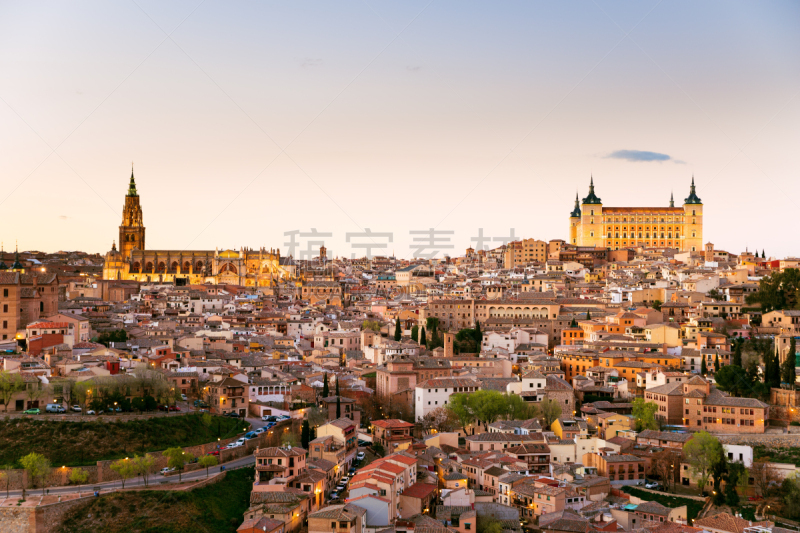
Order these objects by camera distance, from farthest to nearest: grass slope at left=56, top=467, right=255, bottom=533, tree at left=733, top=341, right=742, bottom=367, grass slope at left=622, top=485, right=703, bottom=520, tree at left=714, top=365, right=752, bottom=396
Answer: tree at left=733, top=341, right=742, bottom=367 → tree at left=714, top=365, right=752, bottom=396 → grass slope at left=622, top=485, right=703, bottom=520 → grass slope at left=56, top=467, right=255, bottom=533

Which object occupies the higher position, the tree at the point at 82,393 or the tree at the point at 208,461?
the tree at the point at 82,393

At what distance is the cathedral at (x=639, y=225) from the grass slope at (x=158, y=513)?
4706 centimetres

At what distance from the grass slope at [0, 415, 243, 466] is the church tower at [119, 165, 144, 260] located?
4740 cm

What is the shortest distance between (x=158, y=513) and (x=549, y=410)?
10556 mm

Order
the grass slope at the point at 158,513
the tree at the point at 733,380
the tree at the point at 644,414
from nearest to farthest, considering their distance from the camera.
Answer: the grass slope at the point at 158,513 < the tree at the point at 644,414 < the tree at the point at 733,380

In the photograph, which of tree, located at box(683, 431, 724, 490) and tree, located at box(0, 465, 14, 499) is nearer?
tree, located at box(0, 465, 14, 499)

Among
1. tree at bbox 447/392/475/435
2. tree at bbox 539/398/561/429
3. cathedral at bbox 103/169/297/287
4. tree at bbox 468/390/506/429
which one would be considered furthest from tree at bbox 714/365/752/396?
cathedral at bbox 103/169/297/287

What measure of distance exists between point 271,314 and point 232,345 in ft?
28.9

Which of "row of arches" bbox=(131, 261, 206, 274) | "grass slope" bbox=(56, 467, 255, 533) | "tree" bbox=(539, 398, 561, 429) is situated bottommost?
"grass slope" bbox=(56, 467, 255, 533)

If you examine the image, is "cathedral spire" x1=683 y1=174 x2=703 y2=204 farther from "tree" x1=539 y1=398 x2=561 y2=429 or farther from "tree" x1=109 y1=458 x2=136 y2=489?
"tree" x1=109 y1=458 x2=136 y2=489

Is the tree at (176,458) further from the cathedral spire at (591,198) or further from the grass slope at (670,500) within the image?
the cathedral spire at (591,198)

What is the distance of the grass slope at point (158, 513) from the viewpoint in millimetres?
17234

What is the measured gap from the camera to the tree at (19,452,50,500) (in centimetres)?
1816

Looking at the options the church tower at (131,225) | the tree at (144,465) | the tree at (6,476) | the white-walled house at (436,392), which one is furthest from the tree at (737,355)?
the church tower at (131,225)
